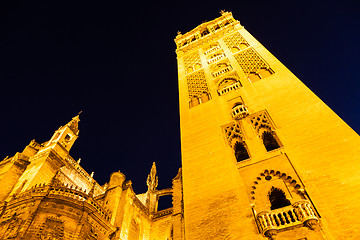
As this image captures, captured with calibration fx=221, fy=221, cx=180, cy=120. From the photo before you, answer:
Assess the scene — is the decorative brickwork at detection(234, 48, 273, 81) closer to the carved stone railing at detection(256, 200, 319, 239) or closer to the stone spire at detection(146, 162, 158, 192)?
the carved stone railing at detection(256, 200, 319, 239)

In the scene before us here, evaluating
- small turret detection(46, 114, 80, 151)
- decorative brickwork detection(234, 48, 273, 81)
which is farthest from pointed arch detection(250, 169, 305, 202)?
small turret detection(46, 114, 80, 151)

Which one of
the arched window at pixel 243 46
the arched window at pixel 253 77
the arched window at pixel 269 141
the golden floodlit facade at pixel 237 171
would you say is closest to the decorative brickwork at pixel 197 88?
the golden floodlit facade at pixel 237 171

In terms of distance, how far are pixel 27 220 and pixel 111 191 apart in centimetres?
709

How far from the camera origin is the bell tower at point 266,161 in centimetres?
601

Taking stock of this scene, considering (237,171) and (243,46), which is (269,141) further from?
(243,46)

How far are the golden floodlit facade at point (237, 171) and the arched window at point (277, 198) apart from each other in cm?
3

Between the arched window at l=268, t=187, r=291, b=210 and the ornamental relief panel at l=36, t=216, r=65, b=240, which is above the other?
the ornamental relief panel at l=36, t=216, r=65, b=240

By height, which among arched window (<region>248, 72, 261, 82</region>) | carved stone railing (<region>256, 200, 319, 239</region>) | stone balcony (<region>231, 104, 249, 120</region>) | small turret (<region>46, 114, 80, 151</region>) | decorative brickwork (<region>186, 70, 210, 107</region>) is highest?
small turret (<region>46, 114, 80, 151</region>)

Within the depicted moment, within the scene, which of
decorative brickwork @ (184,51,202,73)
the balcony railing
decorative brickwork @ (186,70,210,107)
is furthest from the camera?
decorative brickwork @ (184,51,202,73)

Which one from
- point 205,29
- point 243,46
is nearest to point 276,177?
point 243,46

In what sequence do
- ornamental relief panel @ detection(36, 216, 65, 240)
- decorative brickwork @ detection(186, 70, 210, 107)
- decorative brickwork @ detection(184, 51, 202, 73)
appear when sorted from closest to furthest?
ornamental relief panel @ detection(36, 216, 65, 240) < decorative brickwork @ detection(186, 70, 210, 107) < decorative brickwork @ detection(184, 51, 202, 73)

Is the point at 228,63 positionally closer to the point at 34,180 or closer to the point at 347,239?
the point at 347,239

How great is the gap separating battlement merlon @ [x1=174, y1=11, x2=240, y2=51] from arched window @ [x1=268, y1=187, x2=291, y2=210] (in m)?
17.0

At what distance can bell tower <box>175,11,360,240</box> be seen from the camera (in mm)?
6012
